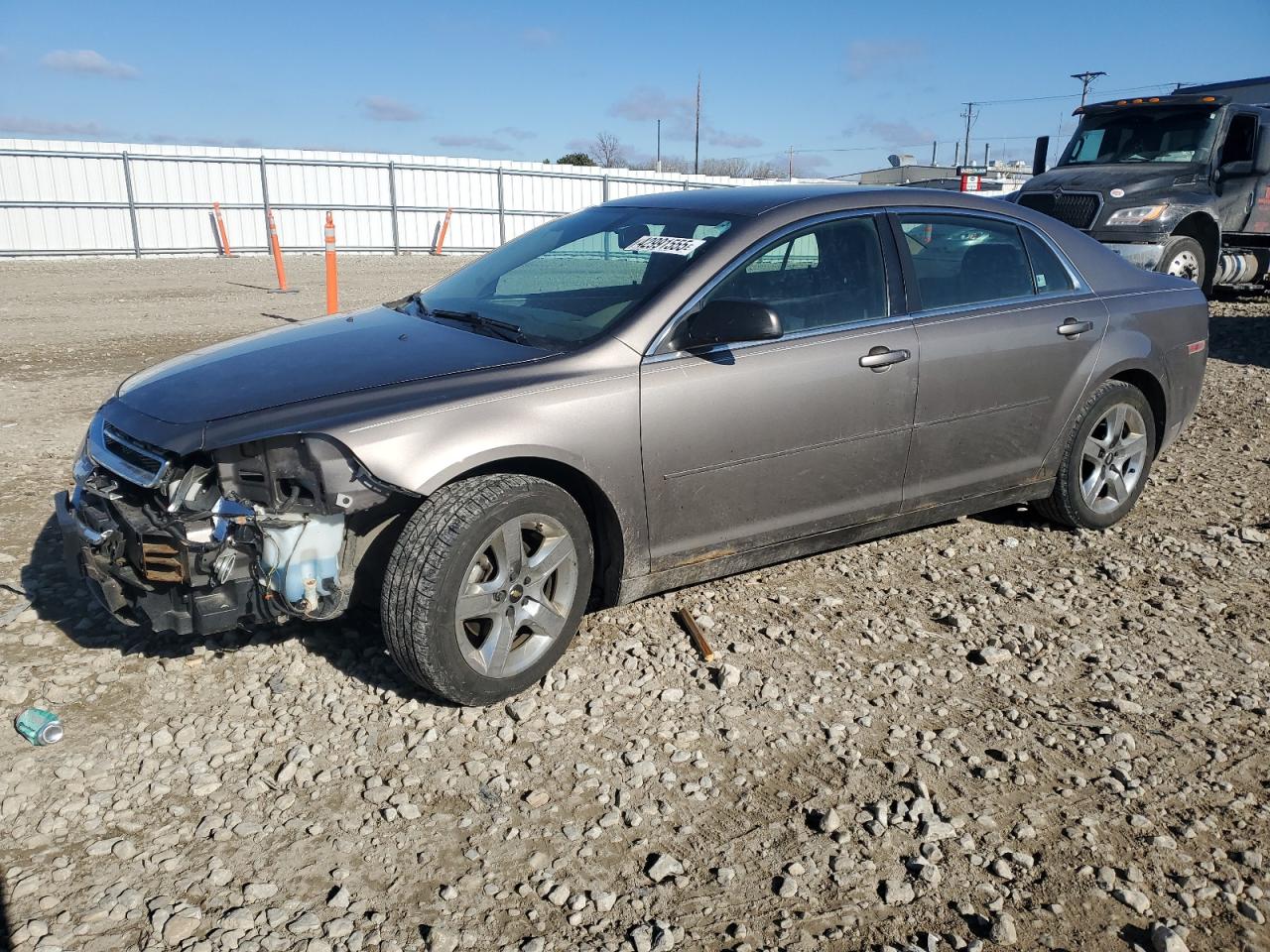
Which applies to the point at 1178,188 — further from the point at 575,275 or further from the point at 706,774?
the point at 706,774

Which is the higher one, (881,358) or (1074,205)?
(1074,205)

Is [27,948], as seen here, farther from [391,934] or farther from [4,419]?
[4,419]

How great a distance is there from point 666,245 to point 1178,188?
10.3 meters

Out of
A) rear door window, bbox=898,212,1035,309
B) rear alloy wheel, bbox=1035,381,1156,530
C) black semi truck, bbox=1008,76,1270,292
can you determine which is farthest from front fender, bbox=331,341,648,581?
black semi truck, bbox=1008,76,1270,292

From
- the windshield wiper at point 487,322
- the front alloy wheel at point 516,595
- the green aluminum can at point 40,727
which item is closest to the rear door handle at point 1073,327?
the windshield wiper at point 487,322

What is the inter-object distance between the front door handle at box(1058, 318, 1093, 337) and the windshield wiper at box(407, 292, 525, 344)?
2.57 metres

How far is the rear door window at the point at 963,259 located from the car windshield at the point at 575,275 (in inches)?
37.2

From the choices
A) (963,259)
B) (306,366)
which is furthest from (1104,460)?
(306,366)

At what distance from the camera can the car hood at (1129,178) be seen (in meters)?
11.9

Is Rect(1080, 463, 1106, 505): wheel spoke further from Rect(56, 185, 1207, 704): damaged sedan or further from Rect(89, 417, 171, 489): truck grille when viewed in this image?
Rect(89, 417, 171, 489): truck grille

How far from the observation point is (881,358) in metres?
4.12

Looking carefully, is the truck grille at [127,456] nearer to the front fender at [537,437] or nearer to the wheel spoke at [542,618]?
the front fender at [537,437]

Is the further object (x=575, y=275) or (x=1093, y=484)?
(x=1093, y=484)

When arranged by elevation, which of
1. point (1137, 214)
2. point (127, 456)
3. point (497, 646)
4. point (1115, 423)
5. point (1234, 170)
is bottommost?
point (497, 646)
